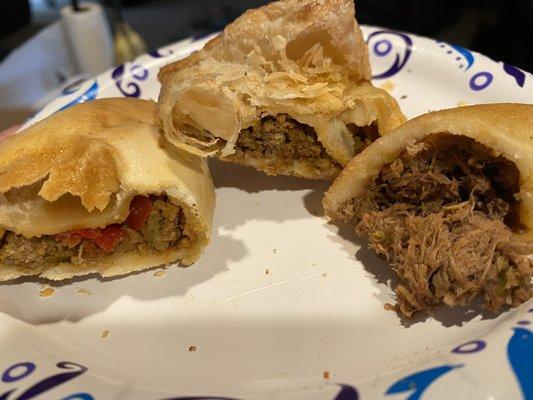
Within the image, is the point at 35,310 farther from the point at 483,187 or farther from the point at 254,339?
the point at 483,187

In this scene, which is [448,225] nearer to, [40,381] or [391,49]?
[40,381]

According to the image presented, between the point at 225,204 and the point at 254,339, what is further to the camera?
the point at 225,204

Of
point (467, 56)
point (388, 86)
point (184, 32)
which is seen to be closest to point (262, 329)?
point (388, 86)

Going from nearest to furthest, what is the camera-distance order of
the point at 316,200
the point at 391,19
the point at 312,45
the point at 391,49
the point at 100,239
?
the point at 100,239
the point at 312,45
the point at 316,200
the point at 391,49
the point at 391,19

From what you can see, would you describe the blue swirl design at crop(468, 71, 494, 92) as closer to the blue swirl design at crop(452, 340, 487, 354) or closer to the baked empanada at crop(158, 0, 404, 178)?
the baked empanada at crop(158, 0, 404, 178)

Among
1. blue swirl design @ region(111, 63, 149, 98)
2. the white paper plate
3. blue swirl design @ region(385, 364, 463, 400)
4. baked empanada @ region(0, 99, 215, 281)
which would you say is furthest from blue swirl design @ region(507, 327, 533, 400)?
blue swirl design @ region(111, 63, 149, 98)

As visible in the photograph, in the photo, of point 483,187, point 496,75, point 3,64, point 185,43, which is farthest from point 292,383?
point 3,64

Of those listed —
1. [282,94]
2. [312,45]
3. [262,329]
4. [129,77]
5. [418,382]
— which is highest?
[312,45]
